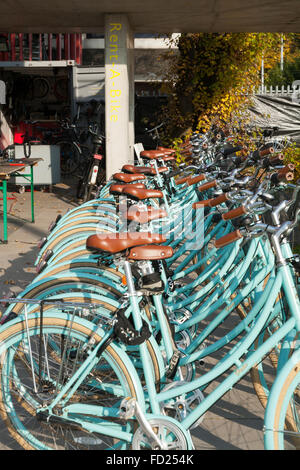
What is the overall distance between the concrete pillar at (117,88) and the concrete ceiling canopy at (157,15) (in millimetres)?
225

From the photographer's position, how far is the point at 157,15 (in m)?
8.16

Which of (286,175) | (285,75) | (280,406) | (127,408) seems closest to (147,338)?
(127,408)

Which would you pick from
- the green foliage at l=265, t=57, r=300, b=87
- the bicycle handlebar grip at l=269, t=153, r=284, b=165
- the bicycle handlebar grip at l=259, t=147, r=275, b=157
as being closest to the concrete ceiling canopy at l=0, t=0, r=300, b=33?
the bicycle handlebar grip at l=259, t=147, r=275, b=157

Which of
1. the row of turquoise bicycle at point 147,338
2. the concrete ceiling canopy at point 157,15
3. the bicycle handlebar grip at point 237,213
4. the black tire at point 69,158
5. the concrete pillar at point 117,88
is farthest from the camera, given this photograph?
the black tire at point 69,158

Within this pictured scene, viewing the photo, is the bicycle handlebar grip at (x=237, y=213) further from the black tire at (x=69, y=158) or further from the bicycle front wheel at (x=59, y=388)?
the black tire at (x=69, y=158)

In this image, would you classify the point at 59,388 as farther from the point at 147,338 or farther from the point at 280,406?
the point at 280,406

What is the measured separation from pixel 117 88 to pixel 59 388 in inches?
253

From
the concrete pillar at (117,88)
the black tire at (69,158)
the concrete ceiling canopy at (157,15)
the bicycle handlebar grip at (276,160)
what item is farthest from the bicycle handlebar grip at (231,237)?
the black tire at (69,158)

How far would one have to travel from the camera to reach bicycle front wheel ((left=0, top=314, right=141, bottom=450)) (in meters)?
2.36

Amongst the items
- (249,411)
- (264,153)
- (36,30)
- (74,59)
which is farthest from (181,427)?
(74,59)

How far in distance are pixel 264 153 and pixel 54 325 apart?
6.39 ft

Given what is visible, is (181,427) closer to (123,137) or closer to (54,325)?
(54,325)

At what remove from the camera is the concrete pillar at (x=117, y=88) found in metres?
8.07
